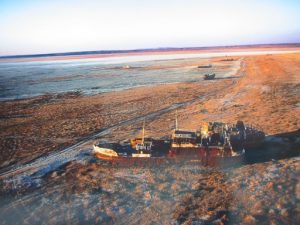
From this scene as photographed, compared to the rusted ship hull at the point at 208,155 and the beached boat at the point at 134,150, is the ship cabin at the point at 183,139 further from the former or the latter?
the beached boat at the point at 134,150

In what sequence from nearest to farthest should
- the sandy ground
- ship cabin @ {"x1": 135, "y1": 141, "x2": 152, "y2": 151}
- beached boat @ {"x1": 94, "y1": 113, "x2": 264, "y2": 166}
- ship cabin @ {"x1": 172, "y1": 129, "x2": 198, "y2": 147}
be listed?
beached boat @ {"x1": 94, "y1": 113, "x2": 264, "y2": 166} < ship cabin @ {"x1": 172, "y1": 129, "x2": 198, "y2": 147} < ship cabin @ {"x1": 135, "y1": 141, "x2": 152, "y2": 151} < the sandy ground

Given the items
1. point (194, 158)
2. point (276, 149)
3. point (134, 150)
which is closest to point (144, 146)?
point (134, 150)

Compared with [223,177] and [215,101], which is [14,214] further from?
[215,101]

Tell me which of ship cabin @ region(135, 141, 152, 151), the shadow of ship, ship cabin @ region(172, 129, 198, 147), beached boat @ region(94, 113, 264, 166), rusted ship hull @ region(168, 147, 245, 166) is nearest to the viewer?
rusted ship hull @ region(168, 147, 245, 166)

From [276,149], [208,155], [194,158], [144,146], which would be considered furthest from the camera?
[276,149]

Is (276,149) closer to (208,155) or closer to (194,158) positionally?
(208,155)

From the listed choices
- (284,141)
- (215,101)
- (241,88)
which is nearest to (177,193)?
(284,141)

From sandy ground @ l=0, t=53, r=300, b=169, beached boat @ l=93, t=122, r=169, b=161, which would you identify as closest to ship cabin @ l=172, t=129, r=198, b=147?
beached boat @ l=93, t=122, r=169, b=161

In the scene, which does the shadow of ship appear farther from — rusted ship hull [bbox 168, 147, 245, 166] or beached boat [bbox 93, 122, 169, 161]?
beached boat [bbox 93, 122, 169, 161]

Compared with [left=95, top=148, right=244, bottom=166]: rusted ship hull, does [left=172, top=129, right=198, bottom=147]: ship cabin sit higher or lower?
higher

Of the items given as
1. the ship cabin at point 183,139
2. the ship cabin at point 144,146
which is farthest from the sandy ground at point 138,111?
the ship cabin at point 183,139

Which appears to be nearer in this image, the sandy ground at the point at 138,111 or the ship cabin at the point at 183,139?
the ship cabin at the point at 183,139
